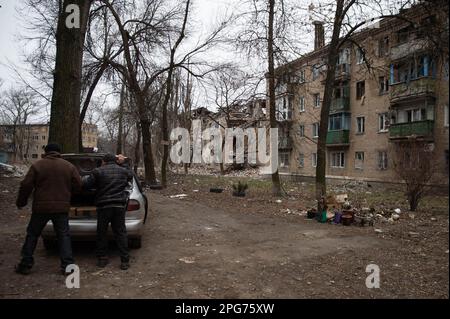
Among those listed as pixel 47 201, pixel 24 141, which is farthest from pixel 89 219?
pixel 24 141

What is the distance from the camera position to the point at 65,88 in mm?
10586

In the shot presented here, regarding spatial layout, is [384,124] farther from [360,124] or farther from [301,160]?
[301,160]

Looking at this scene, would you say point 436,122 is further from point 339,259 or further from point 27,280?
point 27,280

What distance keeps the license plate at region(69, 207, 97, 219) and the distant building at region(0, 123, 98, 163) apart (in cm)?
5354

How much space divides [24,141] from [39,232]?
10813 cm

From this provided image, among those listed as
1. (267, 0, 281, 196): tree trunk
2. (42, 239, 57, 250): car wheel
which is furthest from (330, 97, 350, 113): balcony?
(42, 239, 57, 250): car wheel

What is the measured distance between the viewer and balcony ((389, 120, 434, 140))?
77.2 ft

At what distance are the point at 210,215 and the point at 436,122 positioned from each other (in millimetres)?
18640

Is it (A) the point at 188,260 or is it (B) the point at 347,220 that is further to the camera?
(B) the point at 347,220

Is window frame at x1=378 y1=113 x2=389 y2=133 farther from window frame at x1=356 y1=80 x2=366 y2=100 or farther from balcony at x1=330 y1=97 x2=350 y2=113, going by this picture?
balcony at x1=330 y1=97 x2=350 y2=113

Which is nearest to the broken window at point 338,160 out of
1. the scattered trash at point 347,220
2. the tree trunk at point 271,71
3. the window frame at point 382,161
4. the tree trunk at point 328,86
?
the window frame at point 382,161

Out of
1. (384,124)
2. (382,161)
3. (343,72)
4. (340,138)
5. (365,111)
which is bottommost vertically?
(382,161)
